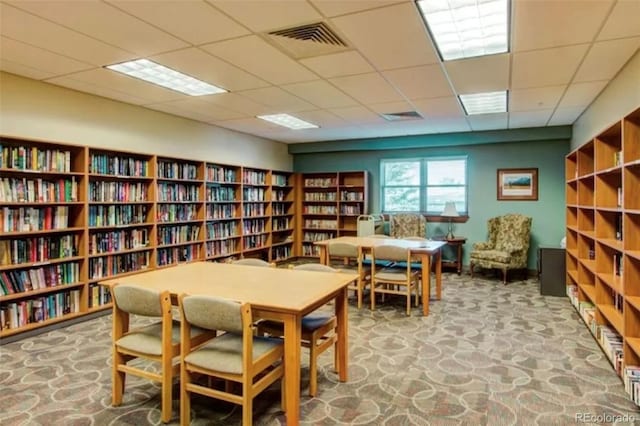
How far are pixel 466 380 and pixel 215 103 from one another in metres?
4.15

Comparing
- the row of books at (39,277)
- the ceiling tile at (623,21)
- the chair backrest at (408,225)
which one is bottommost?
the row of books at (39,277)

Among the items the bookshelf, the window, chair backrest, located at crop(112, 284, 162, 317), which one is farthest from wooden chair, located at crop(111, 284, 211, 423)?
the window

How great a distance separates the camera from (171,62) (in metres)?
3.52

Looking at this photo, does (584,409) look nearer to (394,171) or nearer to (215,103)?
(215,103)

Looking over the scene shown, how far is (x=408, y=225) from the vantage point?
7.42m

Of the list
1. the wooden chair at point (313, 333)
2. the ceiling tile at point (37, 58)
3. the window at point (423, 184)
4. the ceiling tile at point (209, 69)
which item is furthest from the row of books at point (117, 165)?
the window at point (423, 184)

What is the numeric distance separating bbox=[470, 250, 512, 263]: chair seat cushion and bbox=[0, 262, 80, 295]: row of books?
18.7 ft

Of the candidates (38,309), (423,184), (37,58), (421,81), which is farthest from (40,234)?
(423,184)

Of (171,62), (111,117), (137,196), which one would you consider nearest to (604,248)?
(171,62)

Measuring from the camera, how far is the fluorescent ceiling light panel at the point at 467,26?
253cm

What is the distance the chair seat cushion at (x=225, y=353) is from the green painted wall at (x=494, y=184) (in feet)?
19.3

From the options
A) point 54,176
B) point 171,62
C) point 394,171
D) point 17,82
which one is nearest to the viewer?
point 171,62

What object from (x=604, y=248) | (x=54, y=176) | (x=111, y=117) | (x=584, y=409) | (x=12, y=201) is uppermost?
(x=111, y=117)

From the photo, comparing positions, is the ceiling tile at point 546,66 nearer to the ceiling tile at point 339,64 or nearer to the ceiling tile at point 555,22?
the ceiling tile at point 555,22
